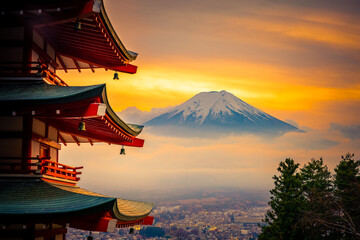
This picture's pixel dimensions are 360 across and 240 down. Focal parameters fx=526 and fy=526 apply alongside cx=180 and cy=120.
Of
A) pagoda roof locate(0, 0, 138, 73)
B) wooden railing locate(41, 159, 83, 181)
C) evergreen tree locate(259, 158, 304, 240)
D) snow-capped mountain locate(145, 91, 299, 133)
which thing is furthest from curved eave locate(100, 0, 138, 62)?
snow-capped mountain locate(145, 91, 299, 133)

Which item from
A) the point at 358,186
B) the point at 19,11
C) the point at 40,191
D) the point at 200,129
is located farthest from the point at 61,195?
the point at 200,129

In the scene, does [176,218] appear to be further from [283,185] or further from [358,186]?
[358,186]

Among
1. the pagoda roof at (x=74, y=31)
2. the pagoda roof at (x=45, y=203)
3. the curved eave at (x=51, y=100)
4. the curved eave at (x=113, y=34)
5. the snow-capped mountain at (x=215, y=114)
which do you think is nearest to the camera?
the pagoda roof at (x=45, y=203)

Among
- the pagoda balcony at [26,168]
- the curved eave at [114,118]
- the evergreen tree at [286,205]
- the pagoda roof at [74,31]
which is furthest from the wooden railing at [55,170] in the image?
the evergreen tree at [286,205]

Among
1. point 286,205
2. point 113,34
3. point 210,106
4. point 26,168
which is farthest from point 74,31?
point 210,106

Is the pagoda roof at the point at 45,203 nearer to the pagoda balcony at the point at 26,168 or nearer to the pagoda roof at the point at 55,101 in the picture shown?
the pagoda balcony at the point at 26,168

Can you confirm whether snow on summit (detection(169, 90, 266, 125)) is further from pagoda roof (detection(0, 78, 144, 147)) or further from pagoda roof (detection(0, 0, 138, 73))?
pagoda roof (detection(0, 78, 144, 147))
